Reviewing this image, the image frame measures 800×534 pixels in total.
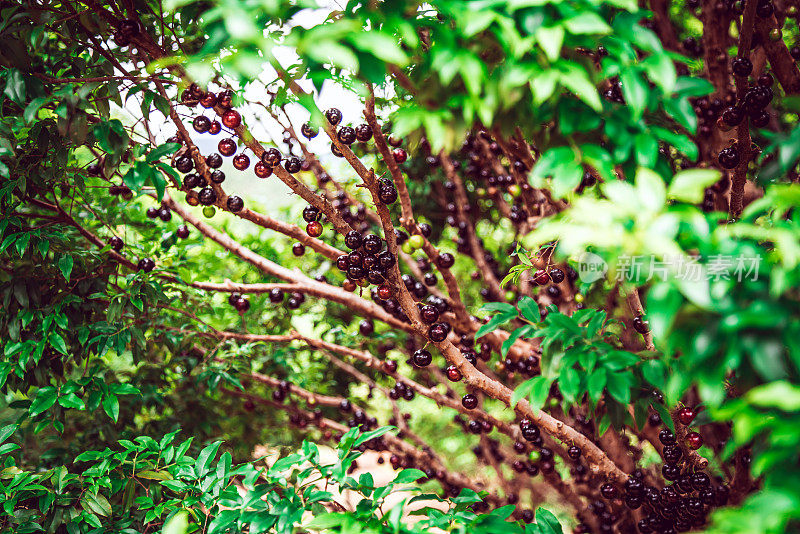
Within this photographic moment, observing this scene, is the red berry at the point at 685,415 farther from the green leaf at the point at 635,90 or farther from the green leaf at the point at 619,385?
the green leaf at the point at 635,90

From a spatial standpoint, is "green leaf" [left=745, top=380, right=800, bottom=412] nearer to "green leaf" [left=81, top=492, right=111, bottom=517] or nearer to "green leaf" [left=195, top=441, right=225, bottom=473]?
"green leaf" [left=195, top=441, right=225, bottom=473]

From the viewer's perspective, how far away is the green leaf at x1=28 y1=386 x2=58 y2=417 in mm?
2023

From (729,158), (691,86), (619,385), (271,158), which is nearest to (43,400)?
(271,158)

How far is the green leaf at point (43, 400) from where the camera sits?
2023 millimetres

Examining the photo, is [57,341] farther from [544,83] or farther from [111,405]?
[544,83]

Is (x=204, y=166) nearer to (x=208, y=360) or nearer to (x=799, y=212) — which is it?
(x=208, y=360)

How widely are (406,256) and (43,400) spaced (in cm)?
214

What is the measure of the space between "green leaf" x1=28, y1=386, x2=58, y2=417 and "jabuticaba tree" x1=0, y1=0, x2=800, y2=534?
1 cm

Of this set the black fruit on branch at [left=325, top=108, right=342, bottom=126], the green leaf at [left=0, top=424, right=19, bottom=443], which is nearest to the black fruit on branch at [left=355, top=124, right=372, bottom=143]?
the black fruit on branch at [left=325, top=108, right=342, bottom=126]

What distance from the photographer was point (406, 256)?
11.5ft

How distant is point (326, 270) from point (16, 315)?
2.13 meters

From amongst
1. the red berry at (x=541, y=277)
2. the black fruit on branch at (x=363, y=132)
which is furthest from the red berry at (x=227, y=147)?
the red berry at (x=541, y=277)

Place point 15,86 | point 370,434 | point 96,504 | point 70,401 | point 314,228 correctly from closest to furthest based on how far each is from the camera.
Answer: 1. point 370,434
2. point 15,86
3. point 96,504
4. point 70,401
5. point 314,228

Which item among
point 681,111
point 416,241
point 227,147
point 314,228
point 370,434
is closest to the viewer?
point 681,111
